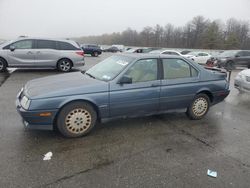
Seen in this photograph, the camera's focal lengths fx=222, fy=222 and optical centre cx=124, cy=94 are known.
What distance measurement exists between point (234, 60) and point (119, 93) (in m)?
16.5

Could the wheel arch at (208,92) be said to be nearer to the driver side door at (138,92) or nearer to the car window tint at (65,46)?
the driver side door at (138,92)

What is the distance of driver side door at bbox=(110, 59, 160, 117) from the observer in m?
4.12

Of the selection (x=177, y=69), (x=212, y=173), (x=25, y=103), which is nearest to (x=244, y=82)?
(x=177, y=69)

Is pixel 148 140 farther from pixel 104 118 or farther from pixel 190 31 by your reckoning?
pixel 190 31

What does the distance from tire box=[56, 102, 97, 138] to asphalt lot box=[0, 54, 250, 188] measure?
150 millimetres

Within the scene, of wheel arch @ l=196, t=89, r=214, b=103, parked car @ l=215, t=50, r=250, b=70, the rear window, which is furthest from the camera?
parked car @ l=215, t=50, r=250, b=70

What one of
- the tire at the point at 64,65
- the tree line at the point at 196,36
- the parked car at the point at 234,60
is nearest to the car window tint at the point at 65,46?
the tire at the point at 64,65

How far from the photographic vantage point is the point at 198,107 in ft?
16.7

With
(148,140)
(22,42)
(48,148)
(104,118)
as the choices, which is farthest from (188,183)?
(22,42)

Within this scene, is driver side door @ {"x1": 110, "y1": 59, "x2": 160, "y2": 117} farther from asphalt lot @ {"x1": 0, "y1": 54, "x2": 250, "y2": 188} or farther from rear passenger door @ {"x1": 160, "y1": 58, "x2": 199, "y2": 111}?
asphalt lot @ {"x1": 0, "y1": 54, "x2": 250, "y2": 188}

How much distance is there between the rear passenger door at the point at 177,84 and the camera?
4.60 metres

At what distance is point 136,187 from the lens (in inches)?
106

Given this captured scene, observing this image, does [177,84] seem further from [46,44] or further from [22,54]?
[22,54]

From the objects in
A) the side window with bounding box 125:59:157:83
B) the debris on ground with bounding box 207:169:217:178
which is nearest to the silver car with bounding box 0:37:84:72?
the side window with bounding box 125:59:157:83
